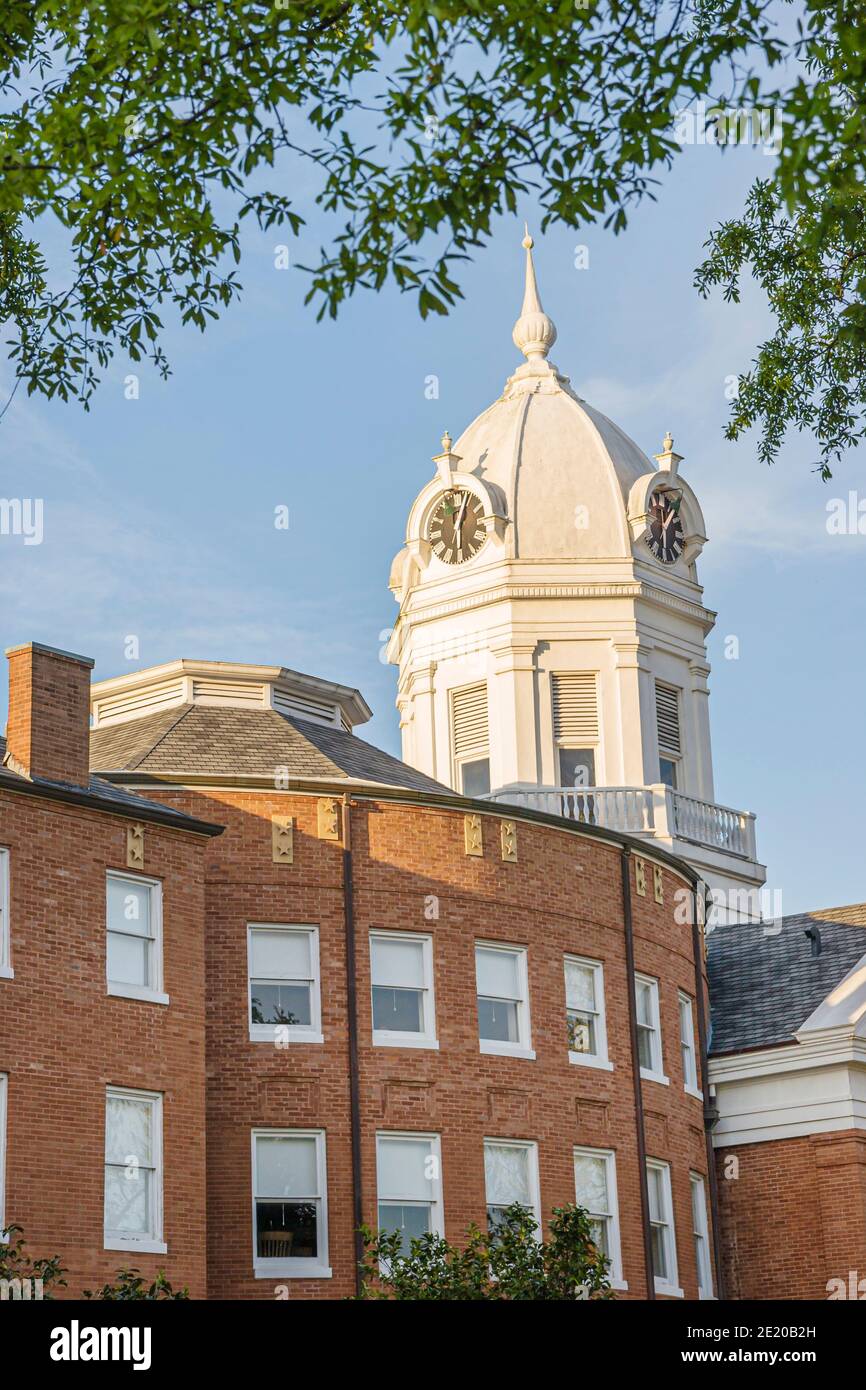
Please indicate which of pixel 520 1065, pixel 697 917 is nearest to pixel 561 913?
pixel 520 1065

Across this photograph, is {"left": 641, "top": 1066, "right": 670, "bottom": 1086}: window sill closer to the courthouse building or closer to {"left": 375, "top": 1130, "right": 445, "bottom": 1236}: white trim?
the courthouse building

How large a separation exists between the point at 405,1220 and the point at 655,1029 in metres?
6.74

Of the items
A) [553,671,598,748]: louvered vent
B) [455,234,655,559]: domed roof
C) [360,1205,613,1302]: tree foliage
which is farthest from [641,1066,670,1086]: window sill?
[455,234,655,559]: domed roof

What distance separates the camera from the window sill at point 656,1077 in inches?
1433

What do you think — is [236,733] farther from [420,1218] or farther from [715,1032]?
[715,1032]

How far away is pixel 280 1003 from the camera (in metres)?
32.9

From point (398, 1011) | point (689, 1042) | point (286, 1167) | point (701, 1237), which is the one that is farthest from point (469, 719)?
point (286, 1167)

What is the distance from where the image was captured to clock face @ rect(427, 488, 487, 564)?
5178cm

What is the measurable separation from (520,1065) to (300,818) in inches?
211

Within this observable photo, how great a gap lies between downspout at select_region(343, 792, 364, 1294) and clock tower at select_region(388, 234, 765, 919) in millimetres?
14387

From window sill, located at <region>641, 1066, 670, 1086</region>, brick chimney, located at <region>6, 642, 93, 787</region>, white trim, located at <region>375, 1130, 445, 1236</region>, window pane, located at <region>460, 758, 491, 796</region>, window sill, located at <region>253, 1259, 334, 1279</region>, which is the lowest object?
window sill, located at <region>253, 1259, 334, 1279</region>

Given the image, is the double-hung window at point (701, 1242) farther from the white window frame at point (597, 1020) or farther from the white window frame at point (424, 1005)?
the white window frame at point (424, 1005)

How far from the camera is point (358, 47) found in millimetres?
15211

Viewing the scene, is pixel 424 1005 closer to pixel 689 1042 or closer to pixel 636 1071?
pixel 636 1071
